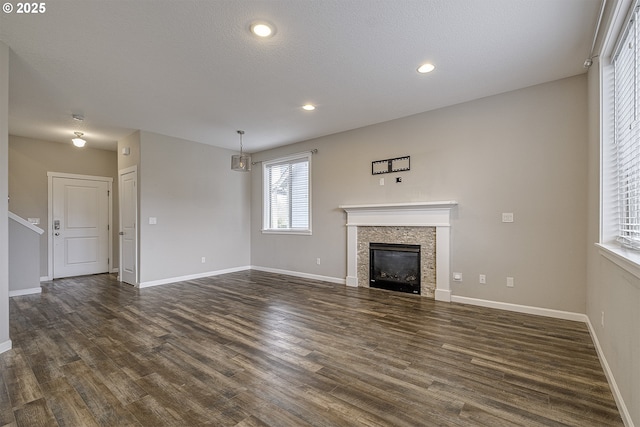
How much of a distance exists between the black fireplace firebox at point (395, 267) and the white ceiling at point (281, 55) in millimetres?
2125

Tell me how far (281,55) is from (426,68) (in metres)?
1.55

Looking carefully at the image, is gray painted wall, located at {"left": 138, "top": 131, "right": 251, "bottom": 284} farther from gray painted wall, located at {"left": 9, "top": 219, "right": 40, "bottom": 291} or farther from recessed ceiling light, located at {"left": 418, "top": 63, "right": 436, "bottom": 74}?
recessed ceiling light, located at {"left": 418, "top": 63, "right": 436, "bottom": 74}

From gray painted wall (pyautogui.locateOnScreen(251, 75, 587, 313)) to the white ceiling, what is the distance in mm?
293

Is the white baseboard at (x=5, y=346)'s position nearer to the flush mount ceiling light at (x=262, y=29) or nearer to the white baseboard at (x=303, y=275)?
the flush mount ceiling light at (x=262, y=29)

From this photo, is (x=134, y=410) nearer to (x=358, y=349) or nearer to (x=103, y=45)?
(x=358, y=349)

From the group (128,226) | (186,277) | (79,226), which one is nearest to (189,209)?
(128,226)

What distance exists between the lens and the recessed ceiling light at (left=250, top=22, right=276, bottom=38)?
2.40 m

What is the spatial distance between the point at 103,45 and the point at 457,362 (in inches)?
165

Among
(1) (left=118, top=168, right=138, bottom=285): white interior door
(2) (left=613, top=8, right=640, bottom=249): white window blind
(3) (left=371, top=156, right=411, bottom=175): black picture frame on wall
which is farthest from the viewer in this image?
(1) (left=118, top=168, right=138, bottom=285): white interior door

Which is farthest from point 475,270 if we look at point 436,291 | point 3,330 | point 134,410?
point 3,330

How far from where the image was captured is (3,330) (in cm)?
262

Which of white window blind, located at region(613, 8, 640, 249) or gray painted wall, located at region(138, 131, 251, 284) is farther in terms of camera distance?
gray painted wall, located at region(138, 131, 251, 284)

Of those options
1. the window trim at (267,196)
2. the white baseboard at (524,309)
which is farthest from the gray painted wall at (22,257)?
the white baseboard at (524,309)

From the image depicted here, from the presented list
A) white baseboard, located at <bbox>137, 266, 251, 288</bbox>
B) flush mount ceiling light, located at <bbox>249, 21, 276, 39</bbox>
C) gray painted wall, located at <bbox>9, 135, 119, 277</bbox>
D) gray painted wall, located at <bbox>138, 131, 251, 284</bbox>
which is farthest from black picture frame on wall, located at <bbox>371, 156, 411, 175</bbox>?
gray painted wall, located at <bbox>9, 135, 119, 277</bbox>
